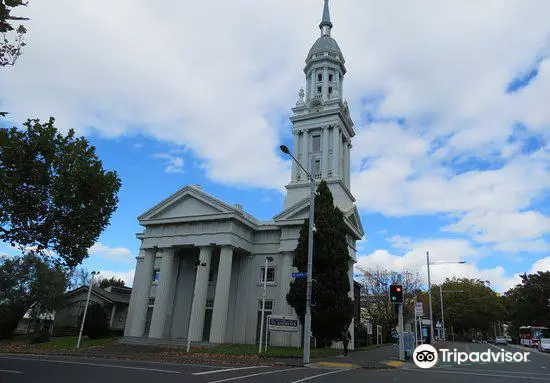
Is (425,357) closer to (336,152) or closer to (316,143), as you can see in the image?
(336,152)

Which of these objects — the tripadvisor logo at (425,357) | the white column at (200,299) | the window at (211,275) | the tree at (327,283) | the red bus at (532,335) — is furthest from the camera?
the red bus at (532,335)

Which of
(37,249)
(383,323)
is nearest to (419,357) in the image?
(37,249)

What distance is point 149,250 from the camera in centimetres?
4078

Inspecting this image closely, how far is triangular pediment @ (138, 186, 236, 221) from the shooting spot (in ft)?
125

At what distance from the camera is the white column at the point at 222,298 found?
34438 mm

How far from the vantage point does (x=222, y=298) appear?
35.5m

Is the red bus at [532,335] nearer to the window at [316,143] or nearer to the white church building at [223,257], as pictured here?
the white church building at [223,257]

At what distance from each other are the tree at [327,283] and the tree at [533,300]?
5900 cm

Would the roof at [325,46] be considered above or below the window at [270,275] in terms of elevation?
above

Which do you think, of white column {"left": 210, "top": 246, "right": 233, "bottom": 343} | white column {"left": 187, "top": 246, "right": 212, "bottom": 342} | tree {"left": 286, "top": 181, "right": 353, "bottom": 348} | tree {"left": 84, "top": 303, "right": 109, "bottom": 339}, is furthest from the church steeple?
tree {"left": 84, "top": 303, "right": 109, "bottom": 339}

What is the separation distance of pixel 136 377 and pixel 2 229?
11.4m

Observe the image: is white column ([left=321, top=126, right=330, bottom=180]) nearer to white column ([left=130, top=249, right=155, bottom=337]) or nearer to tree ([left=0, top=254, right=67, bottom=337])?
white column ([left=130, top=249, right=155, bottom=337])

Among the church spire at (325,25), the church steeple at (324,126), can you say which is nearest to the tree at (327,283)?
the church steeple at (324,126)

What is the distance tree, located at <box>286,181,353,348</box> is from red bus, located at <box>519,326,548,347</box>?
48879mm
